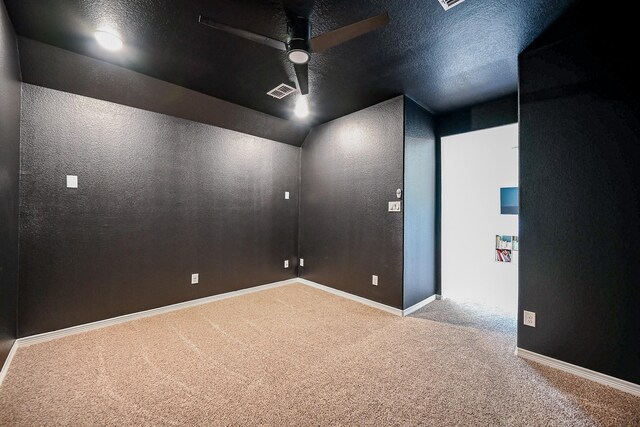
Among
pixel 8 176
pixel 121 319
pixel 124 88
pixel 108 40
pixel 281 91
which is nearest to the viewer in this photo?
pixel 8 176

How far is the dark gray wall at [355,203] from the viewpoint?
10.6ft

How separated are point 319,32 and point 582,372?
3340 mm

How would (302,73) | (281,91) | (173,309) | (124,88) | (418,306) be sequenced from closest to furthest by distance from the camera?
(302,73), (124,88), (281,91), (173,309), (418,306)

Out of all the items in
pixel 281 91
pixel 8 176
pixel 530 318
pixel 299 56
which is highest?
pixel 281 91

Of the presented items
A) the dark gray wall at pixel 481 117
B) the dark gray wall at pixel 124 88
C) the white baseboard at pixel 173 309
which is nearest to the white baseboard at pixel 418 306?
the white baseboard at pixel 173 309

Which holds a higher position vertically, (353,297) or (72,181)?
(72,181)

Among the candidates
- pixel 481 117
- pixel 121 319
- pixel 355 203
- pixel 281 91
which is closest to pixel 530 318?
pixel 355 203

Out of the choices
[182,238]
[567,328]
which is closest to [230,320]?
[182,238]

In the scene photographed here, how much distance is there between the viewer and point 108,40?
211 centimetres

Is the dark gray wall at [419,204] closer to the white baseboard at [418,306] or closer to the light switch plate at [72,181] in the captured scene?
the white baseboard at [418,306]

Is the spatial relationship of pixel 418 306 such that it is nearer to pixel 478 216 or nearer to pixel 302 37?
pixel 478 216

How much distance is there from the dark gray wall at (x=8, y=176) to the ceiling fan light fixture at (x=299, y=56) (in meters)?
1.95

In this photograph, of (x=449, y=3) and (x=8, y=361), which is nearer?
(x=449, y=3)

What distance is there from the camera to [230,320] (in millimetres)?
2904
